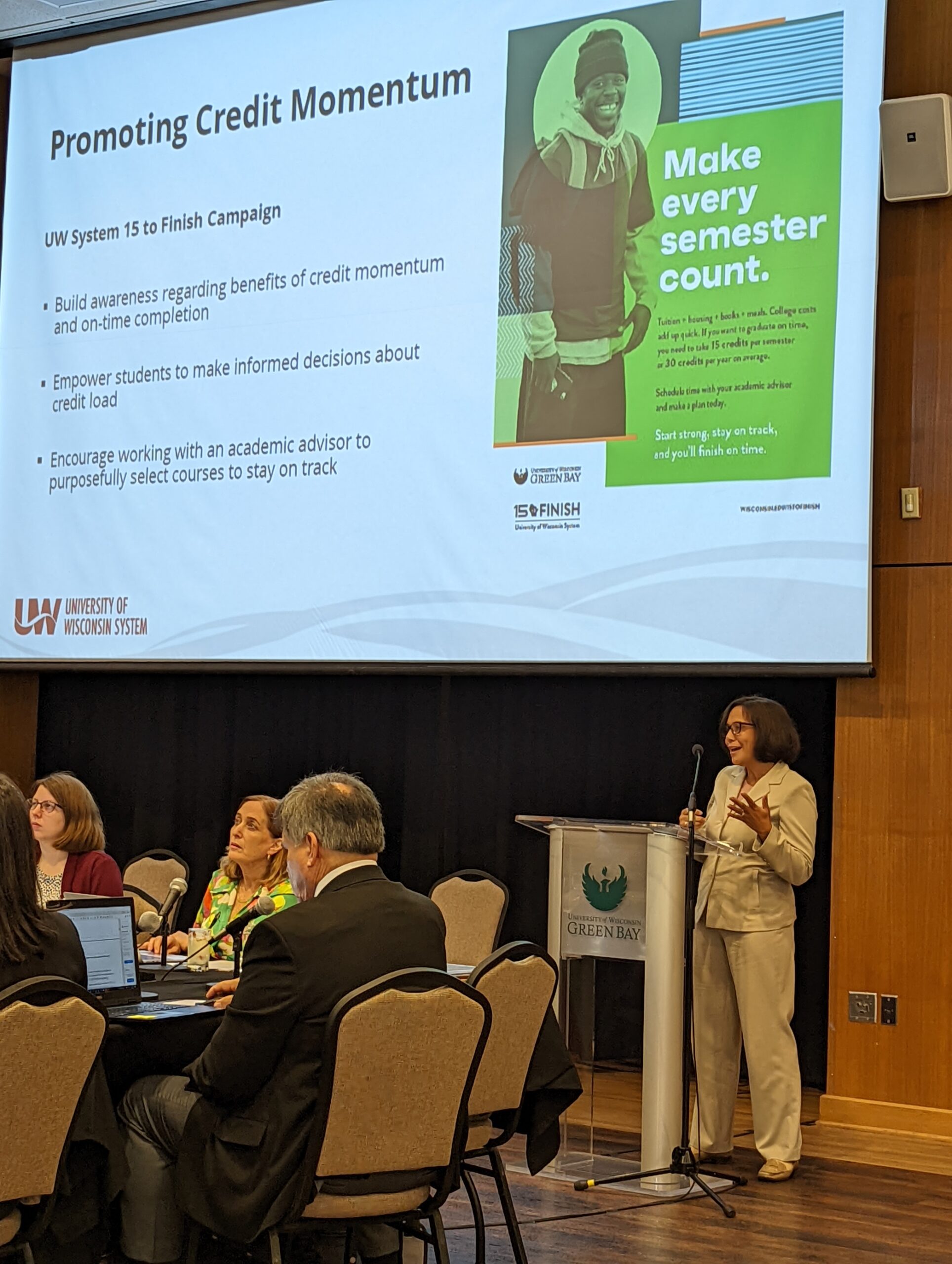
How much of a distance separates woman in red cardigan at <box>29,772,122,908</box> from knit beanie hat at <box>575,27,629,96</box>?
11.3 feet

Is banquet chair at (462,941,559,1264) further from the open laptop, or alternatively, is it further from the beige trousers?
the beige trousers

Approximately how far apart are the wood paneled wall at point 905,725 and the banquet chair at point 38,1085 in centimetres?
334

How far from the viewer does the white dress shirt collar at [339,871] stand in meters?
3.21

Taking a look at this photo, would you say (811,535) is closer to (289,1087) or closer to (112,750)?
(289,1087)

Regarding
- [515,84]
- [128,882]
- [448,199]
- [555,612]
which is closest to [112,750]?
[128,882]

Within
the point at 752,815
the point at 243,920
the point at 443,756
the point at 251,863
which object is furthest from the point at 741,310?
the point at 243,920

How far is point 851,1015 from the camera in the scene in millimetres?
5320

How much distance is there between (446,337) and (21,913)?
3744 mm

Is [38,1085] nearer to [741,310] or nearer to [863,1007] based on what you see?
[863,1007]

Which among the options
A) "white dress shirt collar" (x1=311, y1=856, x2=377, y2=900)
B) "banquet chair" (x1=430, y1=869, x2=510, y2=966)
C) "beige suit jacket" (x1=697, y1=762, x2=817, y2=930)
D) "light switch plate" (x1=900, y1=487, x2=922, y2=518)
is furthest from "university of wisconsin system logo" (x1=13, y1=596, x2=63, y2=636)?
"white dress shirt collar" (x1=311, y1=856, x2=377, y2=900)

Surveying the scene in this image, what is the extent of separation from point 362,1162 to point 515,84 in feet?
15.1

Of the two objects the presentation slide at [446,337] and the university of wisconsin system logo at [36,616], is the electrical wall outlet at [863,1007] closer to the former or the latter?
the presentation slide at [446,337]

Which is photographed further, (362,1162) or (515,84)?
(515,84)

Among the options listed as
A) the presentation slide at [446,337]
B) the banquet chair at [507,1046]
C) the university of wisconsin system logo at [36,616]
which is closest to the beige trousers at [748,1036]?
the presentation slide at [446,337]
